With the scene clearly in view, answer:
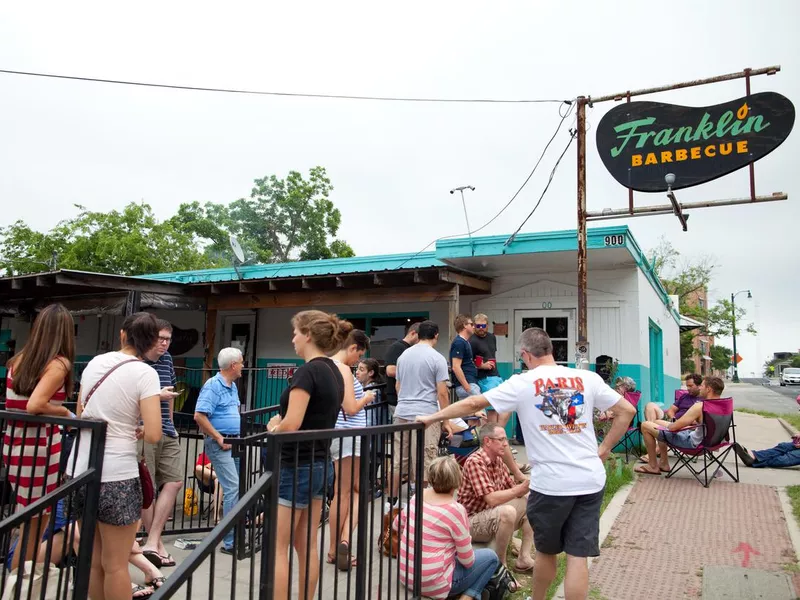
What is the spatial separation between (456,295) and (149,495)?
22.4 feet

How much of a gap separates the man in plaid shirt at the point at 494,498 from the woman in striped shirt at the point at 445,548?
48 cm

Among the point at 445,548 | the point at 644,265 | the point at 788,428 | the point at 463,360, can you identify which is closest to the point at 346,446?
the point at 445,548

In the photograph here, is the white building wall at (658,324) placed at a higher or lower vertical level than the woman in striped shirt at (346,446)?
higher

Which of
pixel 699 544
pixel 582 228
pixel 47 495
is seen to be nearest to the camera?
pixel 47 495

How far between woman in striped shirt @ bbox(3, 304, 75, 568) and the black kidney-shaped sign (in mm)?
7022

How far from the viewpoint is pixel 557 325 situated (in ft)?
33.8

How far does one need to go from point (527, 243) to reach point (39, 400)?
7430 mm

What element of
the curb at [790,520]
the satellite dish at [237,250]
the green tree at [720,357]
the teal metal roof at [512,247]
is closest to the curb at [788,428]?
the teal metal roof at [512,247]

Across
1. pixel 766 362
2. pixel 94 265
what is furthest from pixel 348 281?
pixel 766 362

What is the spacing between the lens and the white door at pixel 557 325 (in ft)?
33.1

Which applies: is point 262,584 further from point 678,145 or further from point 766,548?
point 678,145

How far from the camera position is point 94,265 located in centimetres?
3130

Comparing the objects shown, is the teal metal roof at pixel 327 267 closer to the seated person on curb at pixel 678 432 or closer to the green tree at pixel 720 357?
the seated person on curb at pixel 678 432

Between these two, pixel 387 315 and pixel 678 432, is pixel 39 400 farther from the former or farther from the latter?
pixel 387 315
